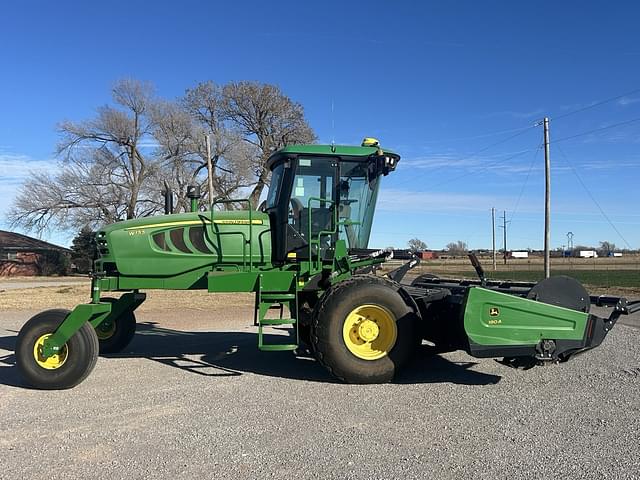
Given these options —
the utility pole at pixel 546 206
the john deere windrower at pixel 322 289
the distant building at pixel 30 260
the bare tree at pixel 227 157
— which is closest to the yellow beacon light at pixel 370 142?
the john deere windrower at pixel 322 289

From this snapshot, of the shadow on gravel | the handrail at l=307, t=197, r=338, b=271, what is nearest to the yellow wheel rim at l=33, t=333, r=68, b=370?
the shadow on gravel

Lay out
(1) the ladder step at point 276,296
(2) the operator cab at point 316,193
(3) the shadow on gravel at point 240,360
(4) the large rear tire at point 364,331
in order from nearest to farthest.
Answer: (4) the large rear tire at point 364,331
(3) the shadow on gravel at point 240,360
(1) the ladder step at point 276,296
(2) the operator cab at point 316,193

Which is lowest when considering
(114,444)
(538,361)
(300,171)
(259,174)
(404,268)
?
(114,444)

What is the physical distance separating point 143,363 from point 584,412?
582cm

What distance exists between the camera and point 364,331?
6914 mm

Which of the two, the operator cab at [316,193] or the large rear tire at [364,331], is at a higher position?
the operator cab at [316,193]

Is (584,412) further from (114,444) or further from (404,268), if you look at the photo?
(114,444)

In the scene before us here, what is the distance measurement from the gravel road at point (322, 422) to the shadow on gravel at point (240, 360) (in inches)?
2.0

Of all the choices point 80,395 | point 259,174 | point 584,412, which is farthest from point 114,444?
point 259,174

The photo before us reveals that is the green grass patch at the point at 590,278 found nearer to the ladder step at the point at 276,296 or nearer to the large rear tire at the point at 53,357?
the ladder step at the point at 276,296

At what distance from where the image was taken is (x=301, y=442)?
4.81 m

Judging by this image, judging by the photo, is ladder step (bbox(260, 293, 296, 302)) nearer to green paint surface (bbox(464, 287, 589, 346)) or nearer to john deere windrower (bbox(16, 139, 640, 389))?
john deere windrower (bbox(16, 139, 640, 389))

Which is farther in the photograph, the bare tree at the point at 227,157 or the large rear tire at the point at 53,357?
the bare tree at the point at 227,157

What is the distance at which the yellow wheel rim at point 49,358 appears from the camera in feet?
22.6
